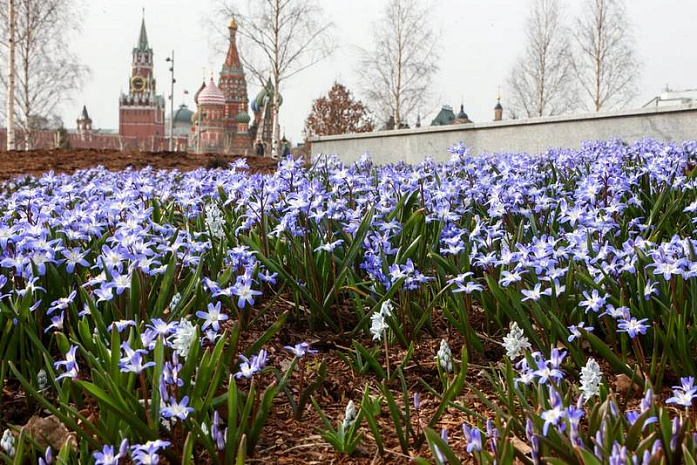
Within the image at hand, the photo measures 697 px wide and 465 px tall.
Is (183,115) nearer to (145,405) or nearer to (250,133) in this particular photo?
(250,133)

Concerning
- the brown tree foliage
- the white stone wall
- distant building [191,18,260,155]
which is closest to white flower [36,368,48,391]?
the white stone wall

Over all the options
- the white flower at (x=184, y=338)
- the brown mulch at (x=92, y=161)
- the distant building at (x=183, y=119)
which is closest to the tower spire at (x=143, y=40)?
the distant building at (x=183, y=119)

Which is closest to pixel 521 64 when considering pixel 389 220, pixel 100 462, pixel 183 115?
pixel 389 220

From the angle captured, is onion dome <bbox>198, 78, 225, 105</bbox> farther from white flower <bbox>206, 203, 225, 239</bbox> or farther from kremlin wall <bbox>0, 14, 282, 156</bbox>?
white flower <bbox>206, 203, 225, 239</bbox>

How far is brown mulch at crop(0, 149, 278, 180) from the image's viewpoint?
11.1 m

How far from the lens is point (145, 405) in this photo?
165 centimetres

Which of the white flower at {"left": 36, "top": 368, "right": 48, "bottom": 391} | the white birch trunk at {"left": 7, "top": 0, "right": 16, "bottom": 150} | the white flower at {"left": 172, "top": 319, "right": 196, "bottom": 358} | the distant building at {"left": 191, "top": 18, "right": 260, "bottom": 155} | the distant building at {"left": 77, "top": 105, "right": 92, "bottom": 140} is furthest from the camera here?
the distant building at {"left": 77, "top": 105, "right": 92, "bottom": 140}

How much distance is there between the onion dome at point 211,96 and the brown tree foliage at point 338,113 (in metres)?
77.5

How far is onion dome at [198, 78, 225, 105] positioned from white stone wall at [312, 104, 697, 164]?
99088 millimetres

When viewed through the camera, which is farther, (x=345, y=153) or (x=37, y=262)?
(x=345, y=153)

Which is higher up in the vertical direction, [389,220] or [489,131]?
[489,131]

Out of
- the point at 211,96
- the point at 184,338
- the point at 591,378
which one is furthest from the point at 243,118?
the point at 591,378

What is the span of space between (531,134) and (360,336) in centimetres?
966

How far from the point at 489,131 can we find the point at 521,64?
852 inches
